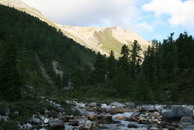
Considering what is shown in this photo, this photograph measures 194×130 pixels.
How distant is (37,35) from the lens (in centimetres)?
14450

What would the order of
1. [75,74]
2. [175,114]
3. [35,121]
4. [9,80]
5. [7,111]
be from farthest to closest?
[75,74] → [9,80] → [175,114] → [35,121] → [7,111]

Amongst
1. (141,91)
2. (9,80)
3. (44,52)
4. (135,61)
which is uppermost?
(44,52)

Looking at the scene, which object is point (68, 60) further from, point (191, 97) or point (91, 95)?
point (191, 97)

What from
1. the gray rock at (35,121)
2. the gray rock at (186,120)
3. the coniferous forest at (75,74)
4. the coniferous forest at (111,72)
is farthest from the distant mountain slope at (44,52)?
the gray rock at (35,121)

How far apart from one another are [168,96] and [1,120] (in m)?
44.8

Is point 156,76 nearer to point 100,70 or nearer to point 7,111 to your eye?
point 100,70

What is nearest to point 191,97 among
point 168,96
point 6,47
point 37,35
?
point 168,96

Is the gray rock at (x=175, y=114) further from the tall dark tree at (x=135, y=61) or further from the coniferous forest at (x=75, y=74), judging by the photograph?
the tall dark tree at (x=135, y=61)

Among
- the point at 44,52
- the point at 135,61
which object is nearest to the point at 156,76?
the point at 135,61

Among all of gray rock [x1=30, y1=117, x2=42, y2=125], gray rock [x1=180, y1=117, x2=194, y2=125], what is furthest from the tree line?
gray rock [x1=30, y1=117, x2=42, y2=125]

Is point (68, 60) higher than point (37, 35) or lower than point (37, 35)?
lower

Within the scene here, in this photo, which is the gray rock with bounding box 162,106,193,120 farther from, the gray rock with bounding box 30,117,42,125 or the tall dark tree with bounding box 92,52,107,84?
the tall dark tree with bounding box 92,52,107,84

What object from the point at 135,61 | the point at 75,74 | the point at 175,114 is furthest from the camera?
the point at 75,74

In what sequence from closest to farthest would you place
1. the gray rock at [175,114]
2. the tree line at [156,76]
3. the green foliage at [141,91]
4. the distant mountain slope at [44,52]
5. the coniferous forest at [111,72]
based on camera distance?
the gray rock at [175,114], the coniferous forest at [111,72], the green foliage at [141,91], the tree line at [156,76], the distant mountain slope at [44,52]
